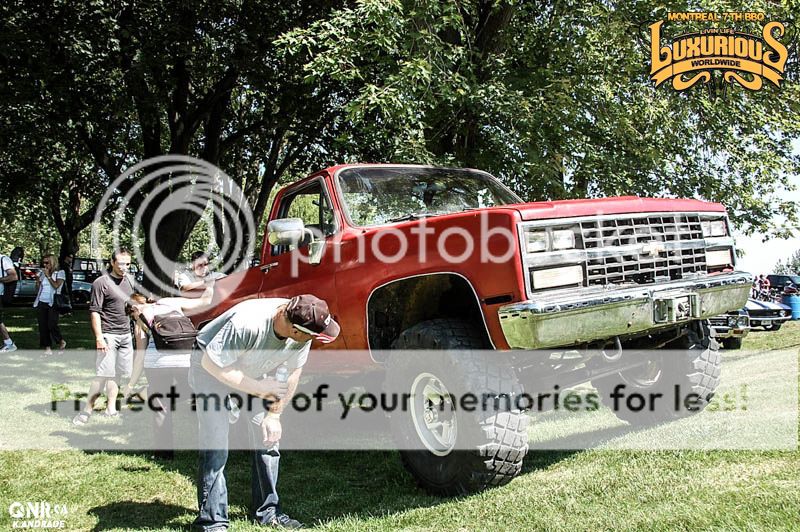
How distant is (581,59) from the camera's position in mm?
10195

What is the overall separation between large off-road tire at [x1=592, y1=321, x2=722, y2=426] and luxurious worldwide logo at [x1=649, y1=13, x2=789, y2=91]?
5.87 meters

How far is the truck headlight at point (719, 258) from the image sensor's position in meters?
4.98

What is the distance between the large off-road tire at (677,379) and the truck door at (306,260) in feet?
8.35

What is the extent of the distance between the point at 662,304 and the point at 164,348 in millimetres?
3893

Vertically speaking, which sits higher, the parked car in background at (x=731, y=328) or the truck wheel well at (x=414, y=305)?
the truck wheel well at (x=414, y=305)

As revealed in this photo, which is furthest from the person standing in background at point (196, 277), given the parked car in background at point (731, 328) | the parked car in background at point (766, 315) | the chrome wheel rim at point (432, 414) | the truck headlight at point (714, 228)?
the parked car in background at point (766, 315)

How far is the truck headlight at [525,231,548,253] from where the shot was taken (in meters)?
4.11

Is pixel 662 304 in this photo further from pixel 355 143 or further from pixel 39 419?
pixel 355 143

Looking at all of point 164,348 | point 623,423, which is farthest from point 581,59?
point 164,348

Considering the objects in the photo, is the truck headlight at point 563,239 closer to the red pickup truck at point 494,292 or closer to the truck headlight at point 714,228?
the red pickup truck at point 494,292

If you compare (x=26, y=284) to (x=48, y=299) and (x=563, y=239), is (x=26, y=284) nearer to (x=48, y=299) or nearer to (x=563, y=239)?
(x=48, y=299)

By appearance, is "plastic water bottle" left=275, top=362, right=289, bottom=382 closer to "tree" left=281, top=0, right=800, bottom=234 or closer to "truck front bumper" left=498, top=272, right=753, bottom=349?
"truck front bumper" left=498, top=272, right=753, bottom=349

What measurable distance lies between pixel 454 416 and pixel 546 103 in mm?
5936

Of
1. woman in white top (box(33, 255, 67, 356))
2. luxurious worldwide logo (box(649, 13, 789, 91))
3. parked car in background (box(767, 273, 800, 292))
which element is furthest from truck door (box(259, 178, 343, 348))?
parked car in background (box(767, 273, 800, 292))
